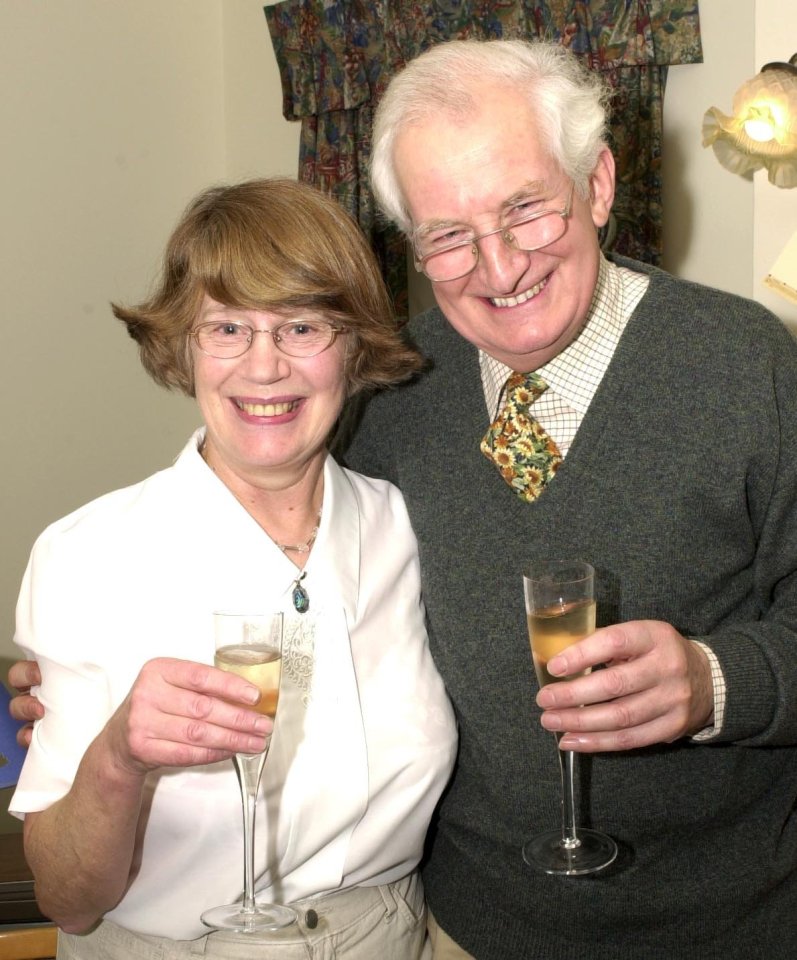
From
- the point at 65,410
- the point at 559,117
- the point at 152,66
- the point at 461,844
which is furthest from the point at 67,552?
the point at 152,66

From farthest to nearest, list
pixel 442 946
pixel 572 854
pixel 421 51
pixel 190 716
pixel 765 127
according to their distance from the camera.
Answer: pixel 421 51
pixel 765 127
pixel 442 946
pixel 572 854
pixel 190 716

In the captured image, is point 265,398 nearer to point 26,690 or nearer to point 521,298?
point 521,298

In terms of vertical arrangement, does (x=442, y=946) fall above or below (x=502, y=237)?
below

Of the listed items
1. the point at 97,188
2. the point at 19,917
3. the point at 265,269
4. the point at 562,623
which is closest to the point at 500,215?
the point at 265,269

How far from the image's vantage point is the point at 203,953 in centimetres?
161

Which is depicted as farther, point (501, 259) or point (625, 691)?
point (501, 259)

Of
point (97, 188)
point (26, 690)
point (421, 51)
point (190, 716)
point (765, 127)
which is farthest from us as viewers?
Result: point (97, 188)

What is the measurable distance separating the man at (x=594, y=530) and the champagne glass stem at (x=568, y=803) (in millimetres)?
101

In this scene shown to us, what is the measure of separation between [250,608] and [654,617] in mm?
579

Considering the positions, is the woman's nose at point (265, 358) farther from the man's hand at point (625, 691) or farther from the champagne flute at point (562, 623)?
the man's hand at point (625, 691)

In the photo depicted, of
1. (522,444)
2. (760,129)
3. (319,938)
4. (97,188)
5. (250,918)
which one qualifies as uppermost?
(760,129)

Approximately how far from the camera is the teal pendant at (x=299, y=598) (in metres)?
1.71

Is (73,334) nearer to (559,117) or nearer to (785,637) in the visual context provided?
(559,117)

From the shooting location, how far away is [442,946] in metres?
1.80
